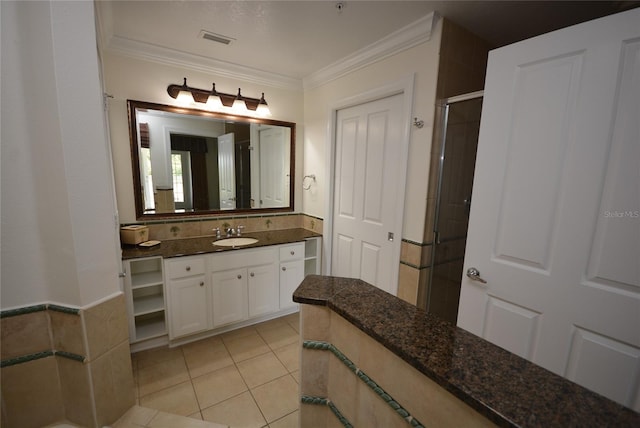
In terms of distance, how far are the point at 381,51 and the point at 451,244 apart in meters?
1.57

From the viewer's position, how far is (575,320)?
112cm

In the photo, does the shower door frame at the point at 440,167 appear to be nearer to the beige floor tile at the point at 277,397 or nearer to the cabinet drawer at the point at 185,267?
the beige floor tile at the point at 277,397

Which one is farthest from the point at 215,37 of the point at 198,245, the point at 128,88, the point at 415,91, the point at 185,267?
the point at 185,267

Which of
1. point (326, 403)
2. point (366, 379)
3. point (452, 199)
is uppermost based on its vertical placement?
point (452, 199)

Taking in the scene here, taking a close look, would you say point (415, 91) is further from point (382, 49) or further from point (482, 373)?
point (482, 373)

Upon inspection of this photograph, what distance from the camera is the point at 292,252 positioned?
2641mm

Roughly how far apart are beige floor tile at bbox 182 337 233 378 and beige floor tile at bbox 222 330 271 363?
47 mm

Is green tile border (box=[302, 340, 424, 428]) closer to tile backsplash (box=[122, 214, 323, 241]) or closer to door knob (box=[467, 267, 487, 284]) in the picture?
door knob (box=[467, 267, 487, 284])

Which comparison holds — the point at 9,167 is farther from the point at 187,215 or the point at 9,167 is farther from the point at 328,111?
the point at 328,111

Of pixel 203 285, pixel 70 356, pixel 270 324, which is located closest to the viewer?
pixel 70 356

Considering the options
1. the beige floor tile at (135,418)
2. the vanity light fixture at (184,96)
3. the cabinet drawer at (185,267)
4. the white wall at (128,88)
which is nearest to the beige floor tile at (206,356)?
the cabinet drawer at (185,267)

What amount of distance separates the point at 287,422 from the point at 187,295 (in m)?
1.19

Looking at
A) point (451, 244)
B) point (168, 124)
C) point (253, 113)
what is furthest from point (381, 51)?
point (168, 124)

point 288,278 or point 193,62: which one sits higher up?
point 193,62
